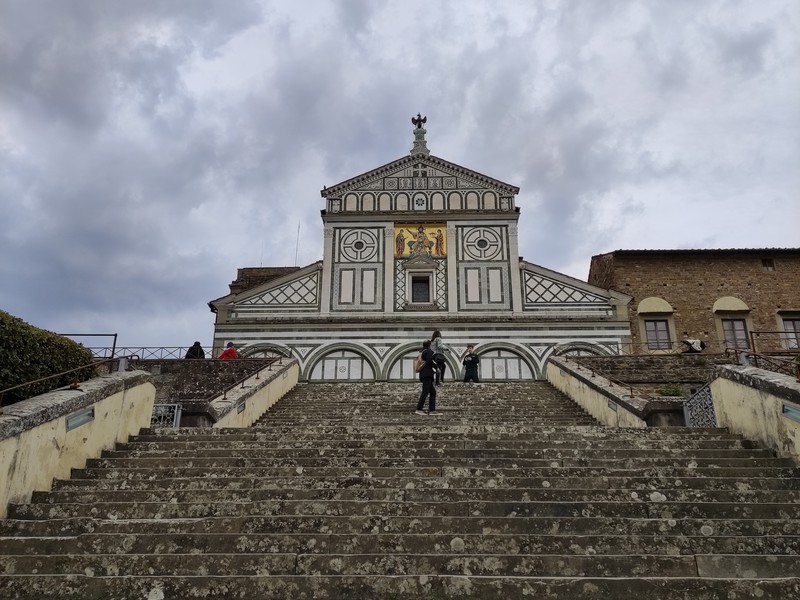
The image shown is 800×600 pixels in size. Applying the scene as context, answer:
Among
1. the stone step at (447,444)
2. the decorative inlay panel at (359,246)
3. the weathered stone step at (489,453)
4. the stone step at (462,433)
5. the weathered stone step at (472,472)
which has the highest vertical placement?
the decorative inlay panel at (359,246)

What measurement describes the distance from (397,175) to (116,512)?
2201 centimetres

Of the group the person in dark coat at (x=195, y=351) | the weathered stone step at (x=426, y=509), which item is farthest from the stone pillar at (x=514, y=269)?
the weathered stone step at (x=426, y=509)

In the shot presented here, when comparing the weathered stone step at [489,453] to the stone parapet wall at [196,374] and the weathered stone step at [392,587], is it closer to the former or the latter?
the weathered stone step at [392,587]

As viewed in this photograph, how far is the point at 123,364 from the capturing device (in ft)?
32.9

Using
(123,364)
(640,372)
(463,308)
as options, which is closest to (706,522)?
(123,364)

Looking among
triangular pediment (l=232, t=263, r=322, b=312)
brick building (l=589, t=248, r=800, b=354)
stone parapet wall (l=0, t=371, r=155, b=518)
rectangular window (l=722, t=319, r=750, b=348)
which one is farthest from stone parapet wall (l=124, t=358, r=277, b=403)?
rectangular window (l=722, t=319, r=750, b=348)

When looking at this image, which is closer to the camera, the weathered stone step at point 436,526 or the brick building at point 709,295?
the weathered stone step at point 436,526

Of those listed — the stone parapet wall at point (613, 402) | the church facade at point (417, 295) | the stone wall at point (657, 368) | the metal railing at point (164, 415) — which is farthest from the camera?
the church facade at point (417, 295)

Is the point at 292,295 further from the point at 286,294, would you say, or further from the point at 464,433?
the point at 464,433

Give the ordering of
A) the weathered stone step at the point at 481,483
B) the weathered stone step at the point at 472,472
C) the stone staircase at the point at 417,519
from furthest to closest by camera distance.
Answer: the weathered stone step at the point at 472,472
the weathered stone step at the point at 481,483
the stone staircase at the point at 417,519

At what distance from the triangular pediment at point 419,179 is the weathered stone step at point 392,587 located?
22463mm

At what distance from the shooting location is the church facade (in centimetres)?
2272

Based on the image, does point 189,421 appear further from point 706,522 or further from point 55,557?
point 706,522

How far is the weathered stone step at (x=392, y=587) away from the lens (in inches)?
167
